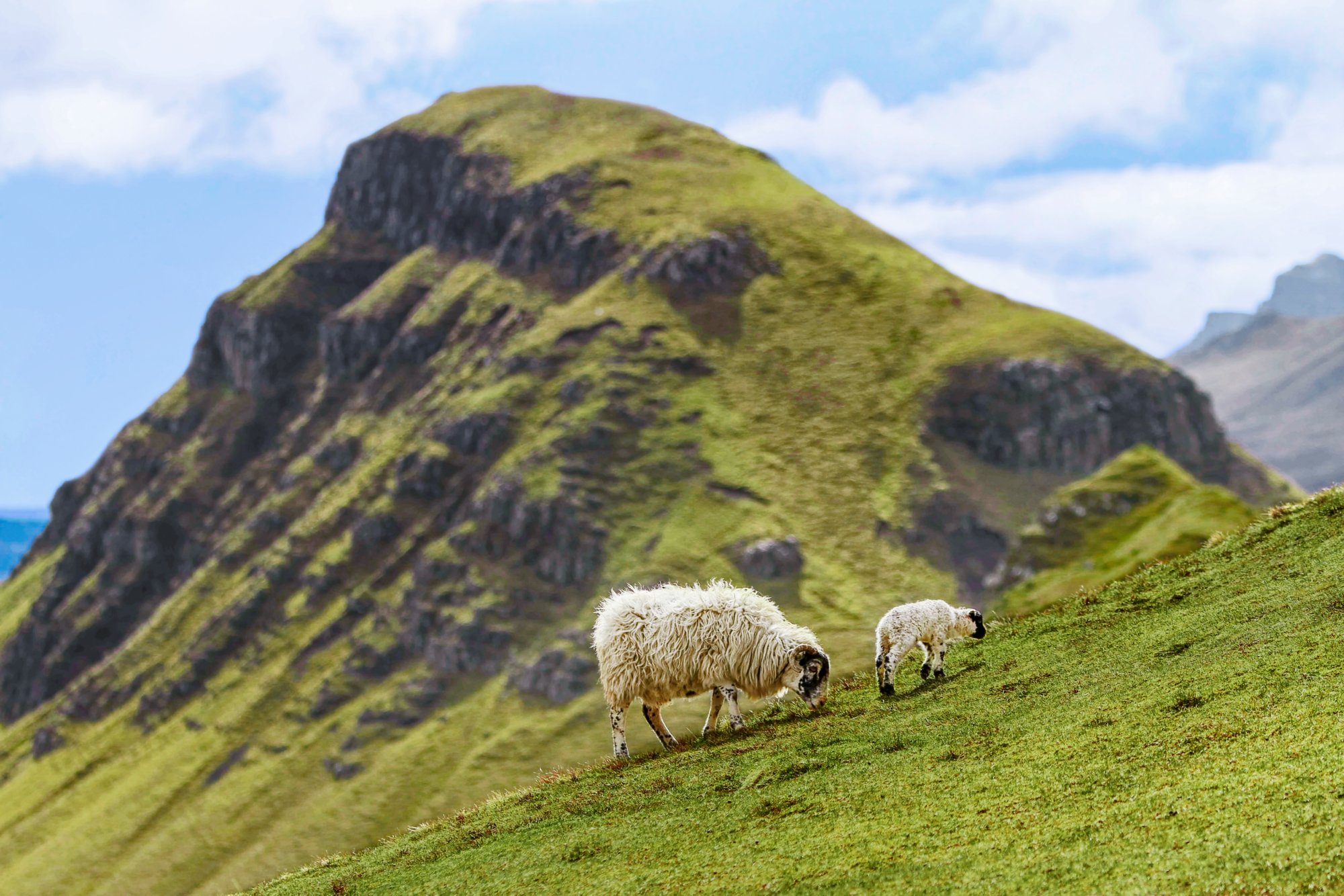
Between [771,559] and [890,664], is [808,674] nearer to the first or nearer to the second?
[890,664]

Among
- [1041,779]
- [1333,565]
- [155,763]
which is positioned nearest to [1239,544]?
[1333,565]

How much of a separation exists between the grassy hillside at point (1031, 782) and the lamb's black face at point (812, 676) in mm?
617

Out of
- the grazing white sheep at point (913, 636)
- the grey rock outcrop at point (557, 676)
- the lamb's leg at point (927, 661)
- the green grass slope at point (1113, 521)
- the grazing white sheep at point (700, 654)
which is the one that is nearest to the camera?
the grazing white sheep at point (700, 654)

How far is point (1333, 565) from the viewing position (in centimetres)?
2636

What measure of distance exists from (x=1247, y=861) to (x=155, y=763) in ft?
699

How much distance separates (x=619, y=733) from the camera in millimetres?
29000

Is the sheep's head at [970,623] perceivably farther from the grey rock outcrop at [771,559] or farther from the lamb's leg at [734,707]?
the grey rock outcrop at [771,559]

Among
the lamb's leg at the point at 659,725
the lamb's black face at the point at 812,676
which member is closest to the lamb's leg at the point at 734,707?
the lamb's black face at the point at 812,676

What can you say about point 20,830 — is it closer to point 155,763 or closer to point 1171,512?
point 155,763

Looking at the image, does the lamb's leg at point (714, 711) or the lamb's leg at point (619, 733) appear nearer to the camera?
the lamb's leg at point (619, 733)

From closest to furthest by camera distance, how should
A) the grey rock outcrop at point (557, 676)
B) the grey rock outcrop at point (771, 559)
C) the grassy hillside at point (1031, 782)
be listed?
the grassy hillside at point (1031, 782) → the grey rock outcrop at point (557, 676) → the grey rock outcrop at point (771, 559)

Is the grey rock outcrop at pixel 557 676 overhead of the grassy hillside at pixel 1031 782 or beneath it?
overhead

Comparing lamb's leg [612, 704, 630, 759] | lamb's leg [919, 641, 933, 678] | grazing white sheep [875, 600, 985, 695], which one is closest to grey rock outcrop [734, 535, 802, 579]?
lamb's leg [919, 641, 933, 678]

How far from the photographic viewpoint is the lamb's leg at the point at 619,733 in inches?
1137
